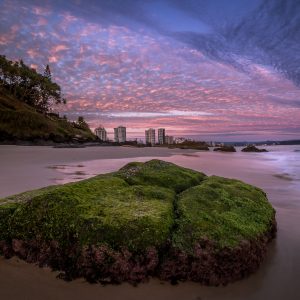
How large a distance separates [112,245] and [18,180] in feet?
24.5

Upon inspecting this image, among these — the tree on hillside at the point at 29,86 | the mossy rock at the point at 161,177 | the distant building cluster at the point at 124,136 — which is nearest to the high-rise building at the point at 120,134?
the distant building cluster at the point at 124,136

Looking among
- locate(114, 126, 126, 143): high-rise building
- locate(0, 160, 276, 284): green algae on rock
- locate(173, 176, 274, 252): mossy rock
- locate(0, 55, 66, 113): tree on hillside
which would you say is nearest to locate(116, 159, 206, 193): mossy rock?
locate(173, 176, 274, 252): mossy rock

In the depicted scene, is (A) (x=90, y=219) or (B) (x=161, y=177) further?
(B) (x=161, y=177)

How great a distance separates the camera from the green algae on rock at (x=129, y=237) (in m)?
3.43

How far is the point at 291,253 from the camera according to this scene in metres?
4.49

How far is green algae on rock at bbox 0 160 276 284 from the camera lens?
343 centimetres

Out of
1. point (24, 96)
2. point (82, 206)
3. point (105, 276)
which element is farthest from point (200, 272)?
point (24, 96)

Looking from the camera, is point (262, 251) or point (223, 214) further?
point (223, 214)

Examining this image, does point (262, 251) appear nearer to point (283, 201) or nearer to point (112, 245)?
point (112, 245)

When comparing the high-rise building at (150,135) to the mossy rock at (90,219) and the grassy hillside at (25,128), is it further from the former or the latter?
the mossy rock at (90,219)

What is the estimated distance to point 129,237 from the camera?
11.5 ft

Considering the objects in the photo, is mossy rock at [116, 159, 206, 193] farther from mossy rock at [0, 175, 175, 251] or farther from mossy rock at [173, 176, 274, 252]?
mossy rock at [0, 175, 175, 251]

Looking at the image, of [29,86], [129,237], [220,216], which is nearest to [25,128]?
[29,86]

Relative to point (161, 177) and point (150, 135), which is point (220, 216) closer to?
point (161, 177)
